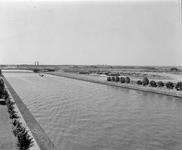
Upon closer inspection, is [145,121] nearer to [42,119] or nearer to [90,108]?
[90,108]

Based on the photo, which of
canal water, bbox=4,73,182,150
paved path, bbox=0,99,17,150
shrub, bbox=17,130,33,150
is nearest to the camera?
shrub, bbox=17,130,33,150

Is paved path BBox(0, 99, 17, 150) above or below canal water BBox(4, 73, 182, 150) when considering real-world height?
above

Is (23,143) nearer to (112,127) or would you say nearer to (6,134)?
(6,134)

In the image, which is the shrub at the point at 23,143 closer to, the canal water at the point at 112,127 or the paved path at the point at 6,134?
the paved path at the point at 6,134

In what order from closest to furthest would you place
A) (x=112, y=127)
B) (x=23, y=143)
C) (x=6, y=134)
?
(x=23, y=143) → (x=6, y=134) → (x=112, y=127)

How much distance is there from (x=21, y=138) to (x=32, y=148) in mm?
699

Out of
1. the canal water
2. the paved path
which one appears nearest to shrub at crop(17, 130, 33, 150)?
the paved path

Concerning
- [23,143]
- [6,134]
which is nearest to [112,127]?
[23,143]

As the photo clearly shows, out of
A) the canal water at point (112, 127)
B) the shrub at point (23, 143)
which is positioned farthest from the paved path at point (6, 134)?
the canal water at point (112, 127)

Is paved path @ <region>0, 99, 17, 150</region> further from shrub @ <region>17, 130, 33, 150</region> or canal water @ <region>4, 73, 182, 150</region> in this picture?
canal water @ <region>4, 73, 182, 150</region>

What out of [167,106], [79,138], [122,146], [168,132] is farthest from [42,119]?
[167,106]

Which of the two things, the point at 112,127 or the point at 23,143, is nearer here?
the point at 23,143

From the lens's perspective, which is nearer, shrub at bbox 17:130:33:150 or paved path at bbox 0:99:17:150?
shrub at bbox 17:130:33:150

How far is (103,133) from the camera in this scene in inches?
508
